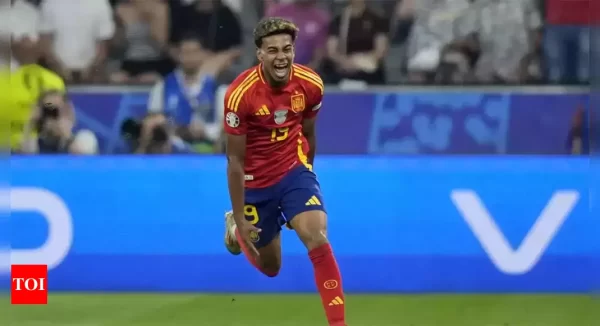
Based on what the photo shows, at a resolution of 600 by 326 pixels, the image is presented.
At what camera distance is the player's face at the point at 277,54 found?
20.0 feet

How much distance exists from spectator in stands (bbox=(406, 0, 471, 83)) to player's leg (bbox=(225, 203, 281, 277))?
2.88m

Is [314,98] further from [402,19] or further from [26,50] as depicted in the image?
[26,50]

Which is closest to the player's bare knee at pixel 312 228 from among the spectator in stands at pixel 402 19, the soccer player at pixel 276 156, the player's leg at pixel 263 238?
the soccer player at pixel 276 156

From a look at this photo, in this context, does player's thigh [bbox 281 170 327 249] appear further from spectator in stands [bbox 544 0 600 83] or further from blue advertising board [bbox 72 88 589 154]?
spectator in stands [bbox 544 0 600 83]

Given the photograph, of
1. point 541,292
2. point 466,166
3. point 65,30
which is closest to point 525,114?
point 466,166

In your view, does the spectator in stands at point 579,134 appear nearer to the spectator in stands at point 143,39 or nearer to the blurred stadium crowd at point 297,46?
the blurred stadium crowd at point 297,46

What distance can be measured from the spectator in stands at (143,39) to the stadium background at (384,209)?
0.70 m

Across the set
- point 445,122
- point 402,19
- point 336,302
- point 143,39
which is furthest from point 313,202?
point 143,39

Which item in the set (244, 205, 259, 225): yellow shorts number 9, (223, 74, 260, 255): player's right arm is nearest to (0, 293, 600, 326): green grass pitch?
(244, 205, 259, 225): yellow shorts number 9

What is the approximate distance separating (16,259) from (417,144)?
3471 mm

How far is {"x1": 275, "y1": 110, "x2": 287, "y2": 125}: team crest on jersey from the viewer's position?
641cm

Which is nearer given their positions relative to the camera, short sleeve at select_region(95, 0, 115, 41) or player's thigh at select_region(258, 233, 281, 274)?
player's thigh at select_region(258, 233, 281, 274)

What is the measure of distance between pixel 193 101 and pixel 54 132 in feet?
4.02

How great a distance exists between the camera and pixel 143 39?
31.6 feet
